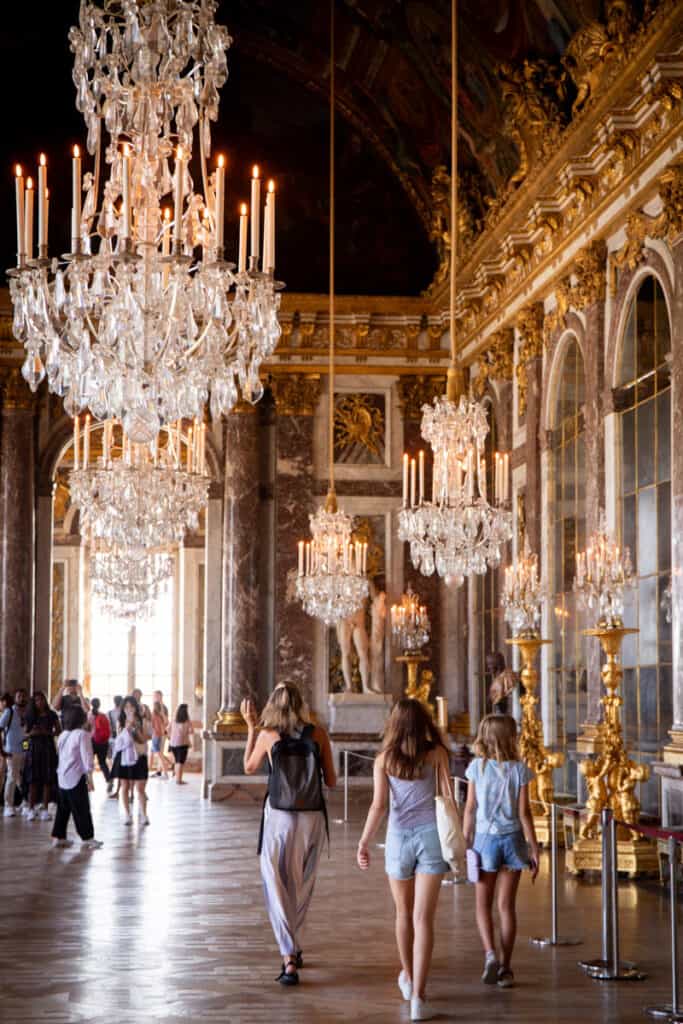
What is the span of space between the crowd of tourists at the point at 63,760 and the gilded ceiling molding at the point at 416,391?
658cm

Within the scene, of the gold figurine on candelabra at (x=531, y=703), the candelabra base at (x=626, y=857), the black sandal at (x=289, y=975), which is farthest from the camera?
the gold figurine on candelabra at (x=531, y=703)

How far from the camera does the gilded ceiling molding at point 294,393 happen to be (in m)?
22.7

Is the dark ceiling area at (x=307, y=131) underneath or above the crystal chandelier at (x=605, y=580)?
above

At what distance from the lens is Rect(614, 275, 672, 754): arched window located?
13.6 m

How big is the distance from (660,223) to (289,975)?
8.11m

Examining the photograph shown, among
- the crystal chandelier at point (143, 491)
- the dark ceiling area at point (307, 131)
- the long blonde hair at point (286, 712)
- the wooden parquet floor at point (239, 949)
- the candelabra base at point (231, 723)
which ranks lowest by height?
the wooden parquet floor at point (239, 949)

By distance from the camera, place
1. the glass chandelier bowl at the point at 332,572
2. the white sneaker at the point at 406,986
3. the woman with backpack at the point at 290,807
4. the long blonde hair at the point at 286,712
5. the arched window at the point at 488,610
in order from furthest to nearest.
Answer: the arched window at the point at 488,610 < the glass chandelier bowl at the point at 332,572 < the long blonde hair at the point at 286,712 < the woman with backpack at the point at 290,807 < the white sneaker at the point at 406,986

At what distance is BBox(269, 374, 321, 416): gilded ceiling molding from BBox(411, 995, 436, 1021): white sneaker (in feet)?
52.4

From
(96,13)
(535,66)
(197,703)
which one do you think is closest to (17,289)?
(96,13)

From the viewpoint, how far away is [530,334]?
1783 centimetres

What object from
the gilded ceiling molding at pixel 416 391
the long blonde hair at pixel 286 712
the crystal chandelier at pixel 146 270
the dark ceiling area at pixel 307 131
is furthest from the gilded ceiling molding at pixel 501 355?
the long blonde hair at pixel 286 712

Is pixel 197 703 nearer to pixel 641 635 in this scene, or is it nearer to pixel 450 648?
pixel 450 648

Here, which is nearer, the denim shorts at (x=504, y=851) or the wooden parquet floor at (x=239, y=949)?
the wooden parquet floor at (x=239, y=949)

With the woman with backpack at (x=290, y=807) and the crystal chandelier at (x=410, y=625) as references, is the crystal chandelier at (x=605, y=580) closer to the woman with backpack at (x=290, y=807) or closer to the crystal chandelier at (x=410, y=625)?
the woman with backpack at (x=290, y=807)
